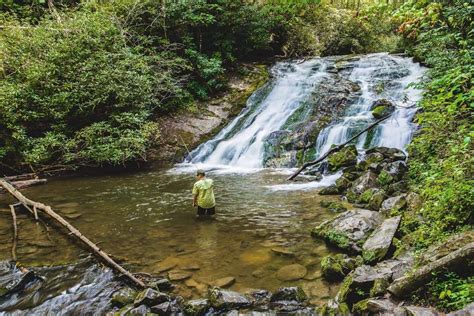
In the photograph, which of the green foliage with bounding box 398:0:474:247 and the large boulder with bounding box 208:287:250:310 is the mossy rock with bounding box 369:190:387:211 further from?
the large boulder with bounding box 208:287:250:310

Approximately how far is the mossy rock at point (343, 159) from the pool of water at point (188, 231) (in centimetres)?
173

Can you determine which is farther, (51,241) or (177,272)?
(51,241)

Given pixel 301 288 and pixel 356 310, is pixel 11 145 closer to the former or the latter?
pixel 301 288

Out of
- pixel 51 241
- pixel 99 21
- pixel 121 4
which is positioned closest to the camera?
pixel 51 241

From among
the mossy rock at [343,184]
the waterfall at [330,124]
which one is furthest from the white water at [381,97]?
the mossy rock at [343,184]

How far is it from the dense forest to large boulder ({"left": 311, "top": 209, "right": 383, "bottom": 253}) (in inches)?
25.0

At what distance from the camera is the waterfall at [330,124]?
1347 centimetres

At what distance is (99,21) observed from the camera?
1398cm

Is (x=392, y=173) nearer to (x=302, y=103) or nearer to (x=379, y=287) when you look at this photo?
(x=379, y=287)

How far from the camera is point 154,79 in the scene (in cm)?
1446

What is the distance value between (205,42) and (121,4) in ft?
16.2

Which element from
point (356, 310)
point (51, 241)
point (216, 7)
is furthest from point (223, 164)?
point (356, 310)

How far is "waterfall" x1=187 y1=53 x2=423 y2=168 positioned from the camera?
44.2 ft

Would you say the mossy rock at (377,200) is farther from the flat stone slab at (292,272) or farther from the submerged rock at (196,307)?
the submerged rock at (196,307)
